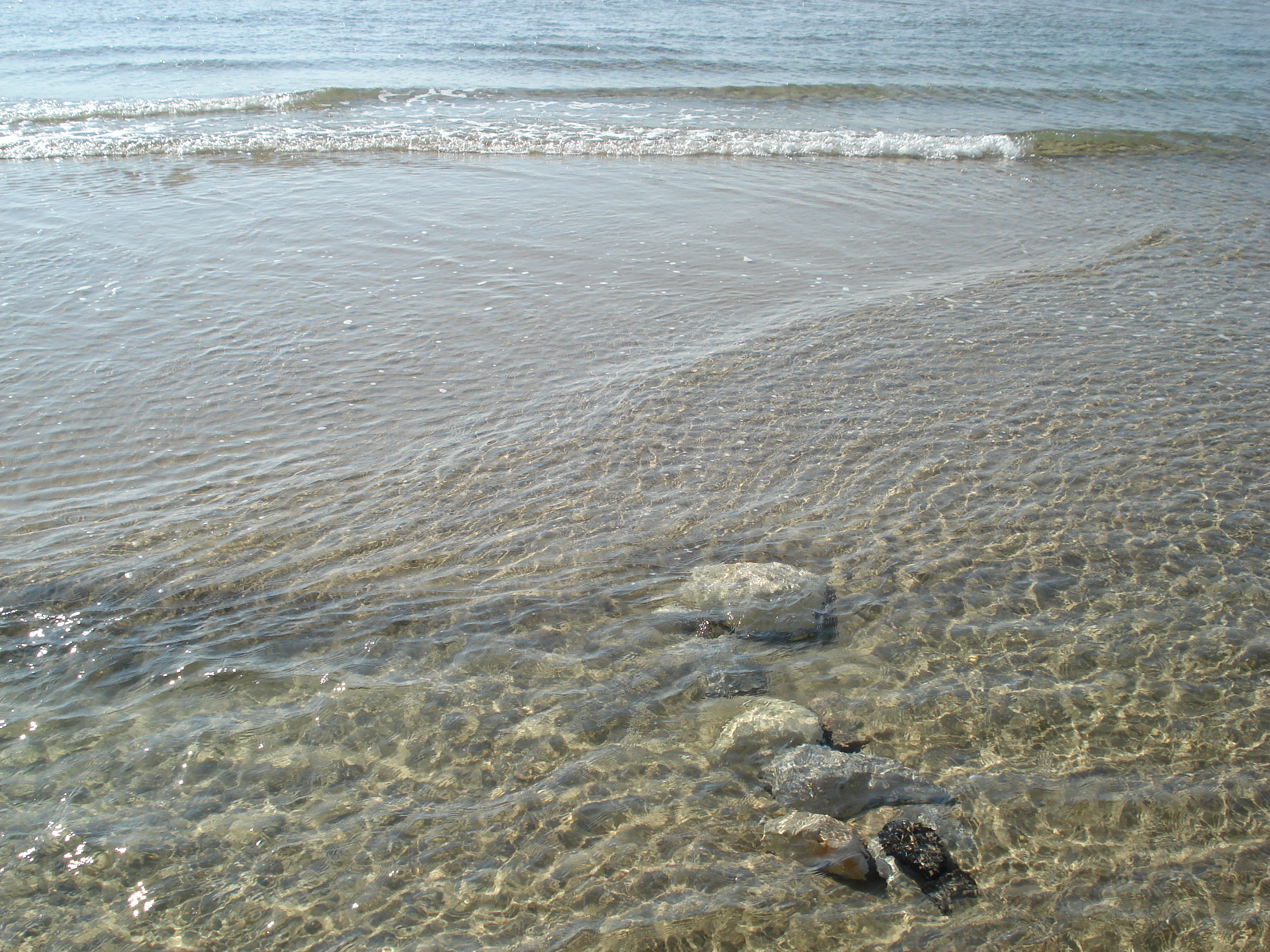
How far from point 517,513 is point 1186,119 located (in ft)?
55.5

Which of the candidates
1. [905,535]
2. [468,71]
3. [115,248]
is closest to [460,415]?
[905,535]

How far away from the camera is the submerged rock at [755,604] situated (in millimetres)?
4547

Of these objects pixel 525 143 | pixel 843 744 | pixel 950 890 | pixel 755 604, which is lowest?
pixel 950 890

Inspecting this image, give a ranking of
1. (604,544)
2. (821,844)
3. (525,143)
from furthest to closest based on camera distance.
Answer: (525,143) < (604,544) < (821,844)

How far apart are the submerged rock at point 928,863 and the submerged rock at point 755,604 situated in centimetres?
125

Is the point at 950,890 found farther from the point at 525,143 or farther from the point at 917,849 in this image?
the point at 525,143

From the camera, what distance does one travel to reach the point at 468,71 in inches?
A: 842

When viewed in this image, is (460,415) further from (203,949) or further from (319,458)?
(203,949)

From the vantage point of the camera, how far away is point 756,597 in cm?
464

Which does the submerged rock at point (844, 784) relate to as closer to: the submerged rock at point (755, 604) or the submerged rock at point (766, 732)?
the submerged rock at point (766, 732)

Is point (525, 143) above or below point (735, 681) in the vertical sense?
above

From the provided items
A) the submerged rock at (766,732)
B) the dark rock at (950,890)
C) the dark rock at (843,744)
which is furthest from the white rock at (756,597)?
the dark rock at (950,890)

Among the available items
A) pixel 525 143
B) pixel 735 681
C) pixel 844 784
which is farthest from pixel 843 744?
pixel 525 143

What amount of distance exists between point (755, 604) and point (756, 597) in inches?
1.8
